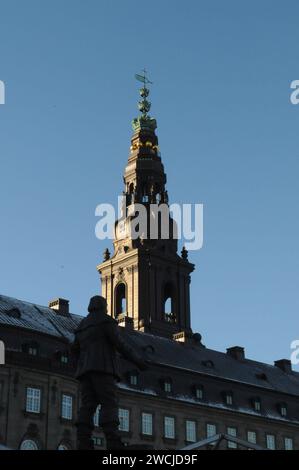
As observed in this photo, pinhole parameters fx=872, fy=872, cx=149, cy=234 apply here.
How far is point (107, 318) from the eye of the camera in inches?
764

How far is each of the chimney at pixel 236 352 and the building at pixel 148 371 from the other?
0.10 meters

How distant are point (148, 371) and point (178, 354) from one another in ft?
32.8

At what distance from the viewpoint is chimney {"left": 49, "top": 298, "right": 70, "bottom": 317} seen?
7344 centimetres

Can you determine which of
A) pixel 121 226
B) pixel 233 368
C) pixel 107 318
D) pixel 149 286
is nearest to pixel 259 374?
pixel 233 368

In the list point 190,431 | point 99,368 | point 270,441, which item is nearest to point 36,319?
point 190,431

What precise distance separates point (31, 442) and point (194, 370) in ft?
69.8

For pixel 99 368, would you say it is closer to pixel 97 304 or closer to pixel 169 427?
pixel 97 304

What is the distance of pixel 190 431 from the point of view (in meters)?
71.0

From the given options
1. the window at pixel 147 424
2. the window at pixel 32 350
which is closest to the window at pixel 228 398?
the window at pixel 147 424

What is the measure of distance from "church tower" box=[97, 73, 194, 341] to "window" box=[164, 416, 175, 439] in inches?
907

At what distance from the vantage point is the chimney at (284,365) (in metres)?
91.9

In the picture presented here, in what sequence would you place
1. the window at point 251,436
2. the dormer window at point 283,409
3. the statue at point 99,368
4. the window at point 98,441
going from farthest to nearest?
the dormer window at point 283,409 < the window at point 251,436 < the window at point 98,441 < the statue at point 99,368

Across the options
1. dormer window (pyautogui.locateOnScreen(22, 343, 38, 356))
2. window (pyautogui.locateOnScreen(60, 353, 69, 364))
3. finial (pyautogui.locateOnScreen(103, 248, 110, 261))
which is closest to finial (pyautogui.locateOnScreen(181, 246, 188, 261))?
finial (pyautogui.locateOnScreen(103, 248, 110, 261))

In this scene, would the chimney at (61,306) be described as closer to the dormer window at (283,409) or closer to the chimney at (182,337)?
the chimney at (182,337)
